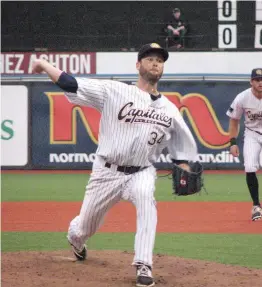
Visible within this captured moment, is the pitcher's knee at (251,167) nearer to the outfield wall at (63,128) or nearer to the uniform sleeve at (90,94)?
the uniform sleeve at (90,94)

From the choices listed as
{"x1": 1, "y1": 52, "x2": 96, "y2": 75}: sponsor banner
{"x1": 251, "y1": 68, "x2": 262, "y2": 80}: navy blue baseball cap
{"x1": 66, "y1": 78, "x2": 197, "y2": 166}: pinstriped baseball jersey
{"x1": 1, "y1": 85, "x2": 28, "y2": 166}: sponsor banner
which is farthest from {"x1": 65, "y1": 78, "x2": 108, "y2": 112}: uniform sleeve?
{"x1": 1, "y1": 52, "x2": 96, "y2": 75}: sponsor banner

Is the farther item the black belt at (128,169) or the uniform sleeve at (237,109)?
the uniform sleeve at (237,109)

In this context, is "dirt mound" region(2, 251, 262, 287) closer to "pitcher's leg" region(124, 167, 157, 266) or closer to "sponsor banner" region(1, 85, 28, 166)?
"pitcher's leg" region(124, 167, 157, 266)

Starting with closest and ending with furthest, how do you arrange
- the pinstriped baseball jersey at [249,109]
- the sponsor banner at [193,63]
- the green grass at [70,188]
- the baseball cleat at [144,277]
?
the baseball cleat at [144,277] < the pinstriped baseball jersey at [249,109] < the green grass at [70,188] < the sponsor banner at [193,63]

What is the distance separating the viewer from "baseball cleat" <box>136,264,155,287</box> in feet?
20.7

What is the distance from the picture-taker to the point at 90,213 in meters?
6.91

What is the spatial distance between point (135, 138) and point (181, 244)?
92.7 inches

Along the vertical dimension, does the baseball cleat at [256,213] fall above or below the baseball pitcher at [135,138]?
below

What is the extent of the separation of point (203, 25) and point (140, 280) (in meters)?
15.4

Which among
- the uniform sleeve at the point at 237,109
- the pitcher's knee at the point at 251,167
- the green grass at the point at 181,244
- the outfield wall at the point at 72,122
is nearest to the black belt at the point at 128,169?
the green grass at the point at 181,244

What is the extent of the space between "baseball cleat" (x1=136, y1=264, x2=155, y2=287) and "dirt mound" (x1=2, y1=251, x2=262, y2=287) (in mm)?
82

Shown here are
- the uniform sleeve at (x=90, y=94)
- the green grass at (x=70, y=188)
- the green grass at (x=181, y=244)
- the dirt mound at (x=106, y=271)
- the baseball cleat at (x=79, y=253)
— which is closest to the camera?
the dirt mound at (x=106, y=271)

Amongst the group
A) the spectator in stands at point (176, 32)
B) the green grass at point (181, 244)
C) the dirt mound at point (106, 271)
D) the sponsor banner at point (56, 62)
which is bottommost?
the green grass at point (181, 244)

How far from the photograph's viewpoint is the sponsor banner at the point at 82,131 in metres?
17.5
